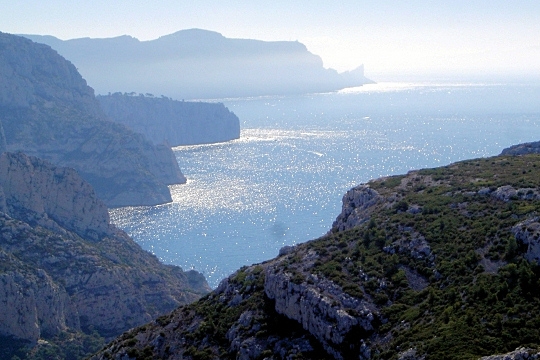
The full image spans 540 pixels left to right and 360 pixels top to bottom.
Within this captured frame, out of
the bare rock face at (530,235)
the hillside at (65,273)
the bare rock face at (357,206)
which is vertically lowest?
the hillside at (65,273)

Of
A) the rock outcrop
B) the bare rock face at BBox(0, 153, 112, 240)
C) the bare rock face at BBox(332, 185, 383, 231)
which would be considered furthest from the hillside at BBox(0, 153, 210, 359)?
the rock outcrop

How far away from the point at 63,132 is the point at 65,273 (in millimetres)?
88489

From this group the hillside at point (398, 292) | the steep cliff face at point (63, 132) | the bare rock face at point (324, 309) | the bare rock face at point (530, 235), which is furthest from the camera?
the steep cliff face at point (63, 132)

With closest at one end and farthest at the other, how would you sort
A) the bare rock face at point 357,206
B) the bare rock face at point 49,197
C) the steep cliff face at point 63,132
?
the bare rock face at point 357,206, the bare rock face at point 49,197, the steep cliff face at point 63,132

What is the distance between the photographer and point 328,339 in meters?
25.8

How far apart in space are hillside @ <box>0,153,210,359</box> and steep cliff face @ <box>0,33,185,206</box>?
52.3m

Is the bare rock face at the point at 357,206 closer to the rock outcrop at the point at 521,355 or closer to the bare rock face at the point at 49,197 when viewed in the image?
the rock outcrop at the point at 521,355

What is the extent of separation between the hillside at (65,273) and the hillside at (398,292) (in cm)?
3693

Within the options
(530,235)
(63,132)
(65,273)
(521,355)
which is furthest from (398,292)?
(63,132)

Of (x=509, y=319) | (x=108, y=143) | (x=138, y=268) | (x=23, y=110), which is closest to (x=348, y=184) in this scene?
(x=108, y=143)

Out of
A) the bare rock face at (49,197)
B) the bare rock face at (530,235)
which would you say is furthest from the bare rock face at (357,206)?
the bare rock face at (49,197)

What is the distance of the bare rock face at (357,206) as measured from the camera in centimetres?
4003

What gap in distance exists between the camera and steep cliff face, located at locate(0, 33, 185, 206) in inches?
6009

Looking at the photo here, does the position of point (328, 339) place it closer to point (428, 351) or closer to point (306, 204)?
point (428, 351)
